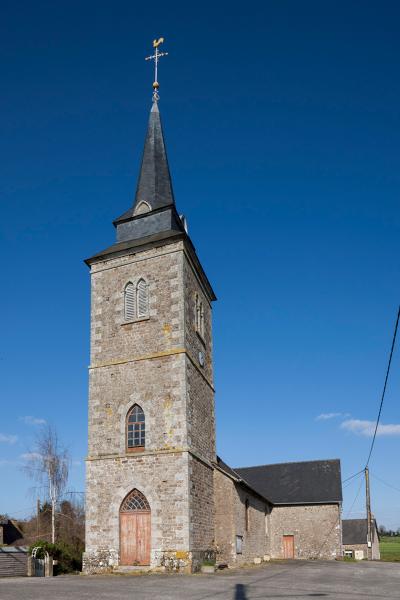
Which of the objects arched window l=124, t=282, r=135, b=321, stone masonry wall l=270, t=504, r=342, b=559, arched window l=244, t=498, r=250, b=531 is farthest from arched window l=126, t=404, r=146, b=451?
stone masonry wall l=270, t=504, r=342, b=559

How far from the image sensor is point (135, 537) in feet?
62.2

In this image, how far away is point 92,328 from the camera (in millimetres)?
22359

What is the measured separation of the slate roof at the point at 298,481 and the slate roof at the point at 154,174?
22413 mm

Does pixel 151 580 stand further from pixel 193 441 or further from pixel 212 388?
pixel 212 388

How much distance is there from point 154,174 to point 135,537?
48.8ft

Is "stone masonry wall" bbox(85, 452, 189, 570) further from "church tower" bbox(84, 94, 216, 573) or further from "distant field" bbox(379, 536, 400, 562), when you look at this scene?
"distant field" bbox(379, 536, 400, 562)

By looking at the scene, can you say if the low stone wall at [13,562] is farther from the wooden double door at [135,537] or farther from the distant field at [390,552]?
the distant field at [390,552]

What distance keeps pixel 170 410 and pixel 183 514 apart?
3.44 m

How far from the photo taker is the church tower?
1892cm

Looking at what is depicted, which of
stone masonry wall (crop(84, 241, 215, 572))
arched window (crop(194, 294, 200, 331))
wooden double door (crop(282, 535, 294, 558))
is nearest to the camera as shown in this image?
stone masonry wall (crop(84, 241, 215, 572))

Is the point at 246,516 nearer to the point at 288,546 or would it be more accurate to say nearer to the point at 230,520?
the point at 230,520

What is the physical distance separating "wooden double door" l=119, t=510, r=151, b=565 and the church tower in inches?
1.2

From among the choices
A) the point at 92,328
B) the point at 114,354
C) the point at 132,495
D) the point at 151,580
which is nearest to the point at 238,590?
the point at 151,580

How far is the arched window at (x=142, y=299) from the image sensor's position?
2186 cm
